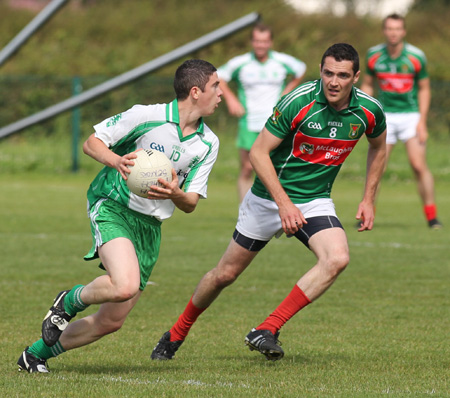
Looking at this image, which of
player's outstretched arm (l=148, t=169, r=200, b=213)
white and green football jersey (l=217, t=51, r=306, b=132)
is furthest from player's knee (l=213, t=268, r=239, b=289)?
white and green football jersey (l=217, t=51, r=306, b=132)

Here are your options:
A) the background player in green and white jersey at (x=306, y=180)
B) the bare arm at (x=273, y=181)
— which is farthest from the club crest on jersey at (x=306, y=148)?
the bare arm at (x=273, y=181)

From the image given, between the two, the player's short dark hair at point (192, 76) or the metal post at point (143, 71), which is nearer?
the player's short dark hair at point (192, 76)

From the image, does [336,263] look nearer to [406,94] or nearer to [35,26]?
[35,26]

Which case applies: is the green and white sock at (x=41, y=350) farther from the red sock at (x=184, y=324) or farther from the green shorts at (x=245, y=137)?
the green shorts at (x=245, y=137)

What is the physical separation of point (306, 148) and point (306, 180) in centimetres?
22

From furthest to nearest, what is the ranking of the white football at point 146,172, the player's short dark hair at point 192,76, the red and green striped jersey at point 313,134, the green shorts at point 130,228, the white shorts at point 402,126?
the white shorts at point 402,126 < the red and green striped jersey at point 313,134 < the player's short dark hair at point 192,76 < the green shorts at point 130,228 < the white football at point 146,172

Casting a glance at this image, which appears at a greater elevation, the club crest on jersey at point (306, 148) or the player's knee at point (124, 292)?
the club crest on jersey at point (306, 148)

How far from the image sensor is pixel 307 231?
6242mm

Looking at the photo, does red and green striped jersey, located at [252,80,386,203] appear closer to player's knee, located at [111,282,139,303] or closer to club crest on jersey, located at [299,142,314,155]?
club crest on jersey, located at [299,142,314,155]

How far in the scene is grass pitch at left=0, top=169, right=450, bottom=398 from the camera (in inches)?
210

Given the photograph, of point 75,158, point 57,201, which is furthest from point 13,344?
point 75,158

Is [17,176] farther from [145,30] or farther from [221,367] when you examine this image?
[221,367]

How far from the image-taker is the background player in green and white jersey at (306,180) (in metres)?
6.05

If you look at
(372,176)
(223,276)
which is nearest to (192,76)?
(223,276)
